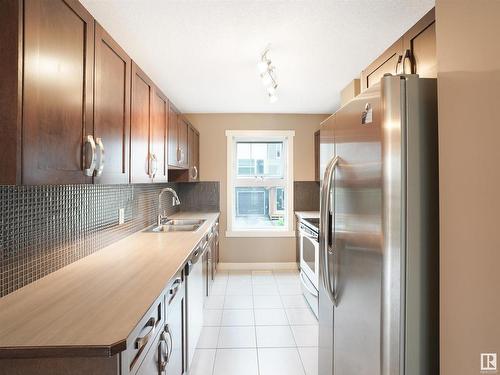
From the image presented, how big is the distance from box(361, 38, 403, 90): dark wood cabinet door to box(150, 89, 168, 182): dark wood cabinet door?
5.14 ft

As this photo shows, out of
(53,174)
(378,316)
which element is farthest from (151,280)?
(378,316)

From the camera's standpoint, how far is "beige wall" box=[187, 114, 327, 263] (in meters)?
4.47

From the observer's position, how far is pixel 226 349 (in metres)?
2.35

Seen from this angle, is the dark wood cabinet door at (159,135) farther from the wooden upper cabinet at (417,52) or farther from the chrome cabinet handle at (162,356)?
the wooden upper cabinet at (417,52)

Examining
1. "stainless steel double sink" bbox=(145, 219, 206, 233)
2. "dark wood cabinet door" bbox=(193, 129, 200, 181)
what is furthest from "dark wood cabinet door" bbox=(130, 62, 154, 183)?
"dark wood cabinet door" bbox=(193, 129, 200, 181)

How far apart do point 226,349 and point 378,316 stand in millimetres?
1720

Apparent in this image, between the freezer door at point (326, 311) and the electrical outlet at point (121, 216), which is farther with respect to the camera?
the electrical outlet at point (121, 216)

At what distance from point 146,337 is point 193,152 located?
307 cm

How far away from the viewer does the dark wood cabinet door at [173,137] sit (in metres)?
2.74

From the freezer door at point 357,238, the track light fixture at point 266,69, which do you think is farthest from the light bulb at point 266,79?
the freezer door at point 357,238

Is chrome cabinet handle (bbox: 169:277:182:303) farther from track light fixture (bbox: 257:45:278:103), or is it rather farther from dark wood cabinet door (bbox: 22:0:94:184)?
track light fixture (bbox: 257:45:278:103)

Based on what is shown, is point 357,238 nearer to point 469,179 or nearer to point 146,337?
point 469,179

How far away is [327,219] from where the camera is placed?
134 cm

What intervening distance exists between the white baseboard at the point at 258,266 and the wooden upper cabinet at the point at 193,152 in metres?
1.39
